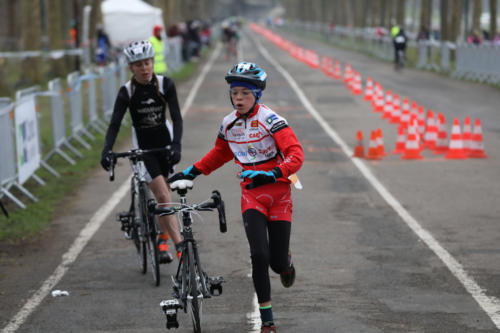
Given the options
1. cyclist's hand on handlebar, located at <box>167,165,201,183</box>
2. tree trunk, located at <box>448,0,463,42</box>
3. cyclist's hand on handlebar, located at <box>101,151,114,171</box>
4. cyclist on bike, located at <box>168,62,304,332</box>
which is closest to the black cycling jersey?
cyclist's hand on handlebar, located at <box>101,151,114,171</box>

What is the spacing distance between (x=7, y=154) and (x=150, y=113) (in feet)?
13.6

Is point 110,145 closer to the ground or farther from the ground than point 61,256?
farther from the ground

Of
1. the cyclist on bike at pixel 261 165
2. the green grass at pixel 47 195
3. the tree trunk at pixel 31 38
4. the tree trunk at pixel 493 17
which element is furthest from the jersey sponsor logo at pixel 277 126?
the tree trunk at pixel 493 17

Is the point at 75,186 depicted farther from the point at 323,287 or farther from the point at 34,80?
the point at 34,80

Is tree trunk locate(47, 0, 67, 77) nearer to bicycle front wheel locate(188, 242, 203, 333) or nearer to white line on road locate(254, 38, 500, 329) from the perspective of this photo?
white line on road locate(254, 38, 500, 329)

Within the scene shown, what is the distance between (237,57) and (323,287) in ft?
155

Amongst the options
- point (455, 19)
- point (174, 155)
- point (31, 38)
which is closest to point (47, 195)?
point (174, 155)

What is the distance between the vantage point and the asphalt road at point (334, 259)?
7.20 metres

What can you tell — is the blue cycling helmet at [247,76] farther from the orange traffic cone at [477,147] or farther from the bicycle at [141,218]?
the orange traffic cone at [477,147]

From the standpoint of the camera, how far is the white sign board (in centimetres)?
1263

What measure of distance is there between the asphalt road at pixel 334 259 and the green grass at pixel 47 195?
25cm

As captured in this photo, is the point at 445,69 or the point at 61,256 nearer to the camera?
the point at 61,256

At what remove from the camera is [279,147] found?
6.32 meters

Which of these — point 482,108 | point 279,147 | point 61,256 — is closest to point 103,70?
point 482,108
